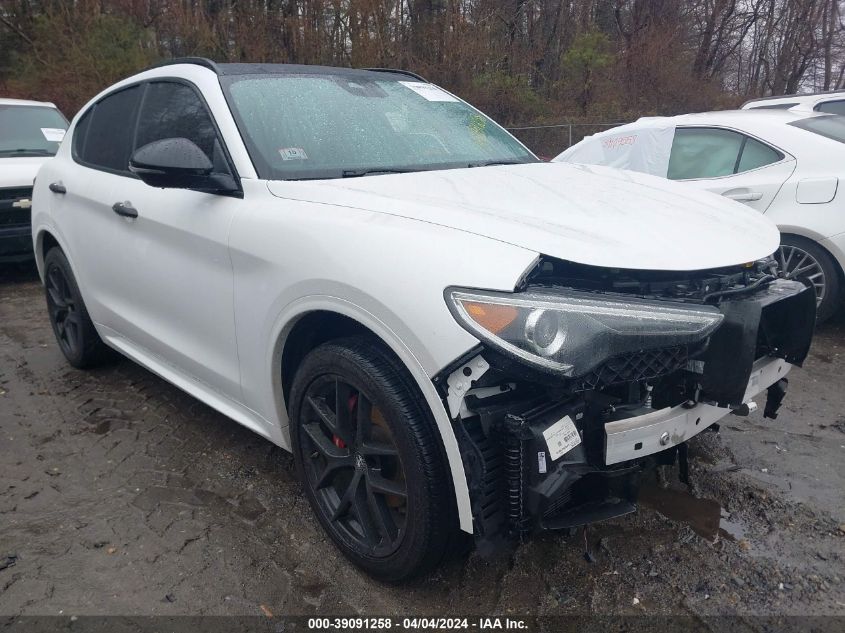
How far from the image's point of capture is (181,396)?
4.01m

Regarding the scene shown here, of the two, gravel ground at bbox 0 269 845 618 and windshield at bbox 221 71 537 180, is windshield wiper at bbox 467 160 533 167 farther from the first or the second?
gravel ground at bbox 0 269 845 618

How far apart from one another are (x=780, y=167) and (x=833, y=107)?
3.94m

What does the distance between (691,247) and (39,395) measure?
12.6 feet

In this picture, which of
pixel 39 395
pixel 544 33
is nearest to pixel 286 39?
pixel 544 33

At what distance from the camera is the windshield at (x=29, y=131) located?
7.71m

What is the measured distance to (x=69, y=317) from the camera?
171 inches

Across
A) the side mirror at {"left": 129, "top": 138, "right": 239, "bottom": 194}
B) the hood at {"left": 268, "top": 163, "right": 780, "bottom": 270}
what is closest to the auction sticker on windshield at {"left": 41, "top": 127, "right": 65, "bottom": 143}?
the side mirror at {"left": 129, "top": 138, "right": 239, "bottom": 194}

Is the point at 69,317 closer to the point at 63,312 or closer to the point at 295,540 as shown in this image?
the point at 63,312

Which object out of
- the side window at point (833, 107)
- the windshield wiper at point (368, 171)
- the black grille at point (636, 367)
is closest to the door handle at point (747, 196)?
the windshield wiper at point (368, 171)

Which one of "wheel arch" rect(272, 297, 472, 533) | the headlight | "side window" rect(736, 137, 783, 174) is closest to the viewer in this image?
the headlight

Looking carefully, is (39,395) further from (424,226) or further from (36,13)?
(36,13)

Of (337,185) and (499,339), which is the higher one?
(337,185)

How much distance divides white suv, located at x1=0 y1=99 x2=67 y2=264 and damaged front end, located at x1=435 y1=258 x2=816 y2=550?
21.8 feet

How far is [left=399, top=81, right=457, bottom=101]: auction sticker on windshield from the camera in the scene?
3.51 m
